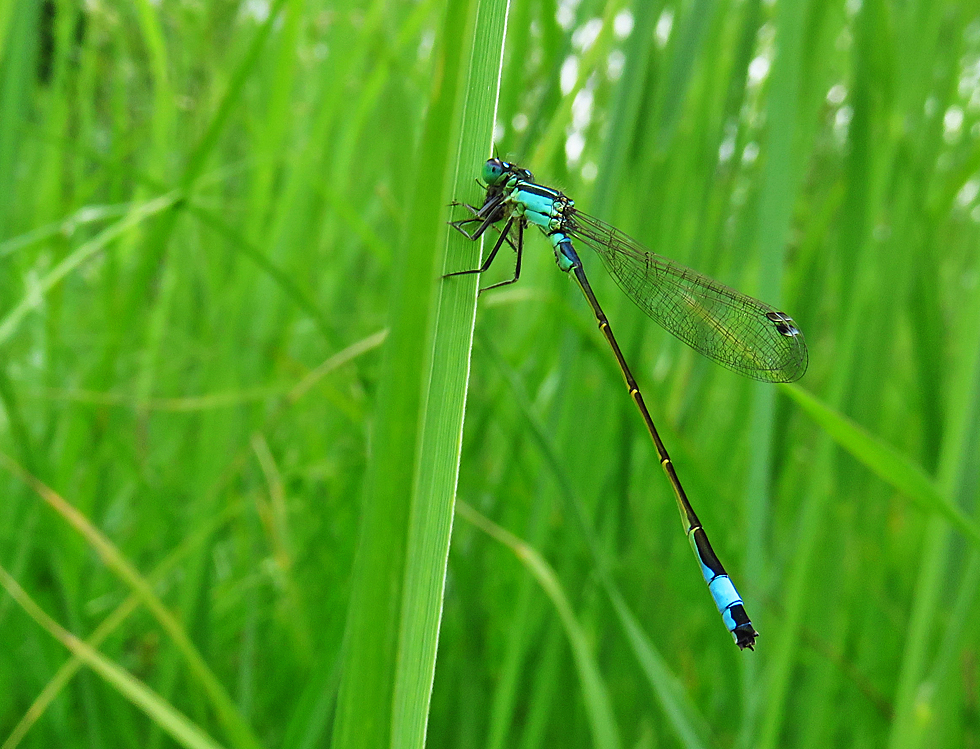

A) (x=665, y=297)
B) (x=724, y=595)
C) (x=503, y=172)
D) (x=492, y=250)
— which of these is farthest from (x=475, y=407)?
(x=724, y=595)

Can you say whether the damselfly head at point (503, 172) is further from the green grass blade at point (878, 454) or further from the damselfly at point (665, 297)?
the green grass blade at point (878, 454)

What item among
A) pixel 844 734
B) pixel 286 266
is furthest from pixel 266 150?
pixel 844 734

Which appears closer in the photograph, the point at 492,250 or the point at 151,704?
the point at 151,704

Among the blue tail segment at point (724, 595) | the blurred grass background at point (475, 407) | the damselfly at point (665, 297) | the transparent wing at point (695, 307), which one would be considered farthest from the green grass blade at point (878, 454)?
the transparent wing at point (695, 307)

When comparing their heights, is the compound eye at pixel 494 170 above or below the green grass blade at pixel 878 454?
above

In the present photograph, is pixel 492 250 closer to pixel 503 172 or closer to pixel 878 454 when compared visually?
pixel 503 172

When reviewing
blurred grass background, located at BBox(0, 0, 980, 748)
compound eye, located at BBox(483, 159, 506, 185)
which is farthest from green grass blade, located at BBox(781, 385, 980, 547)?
compound eye, located at BBox(483, 159, 506, 185)

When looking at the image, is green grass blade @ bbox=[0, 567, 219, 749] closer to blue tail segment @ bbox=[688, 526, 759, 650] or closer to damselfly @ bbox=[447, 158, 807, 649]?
blue tail segment @ bbox=[688, 526, 759, 650]
